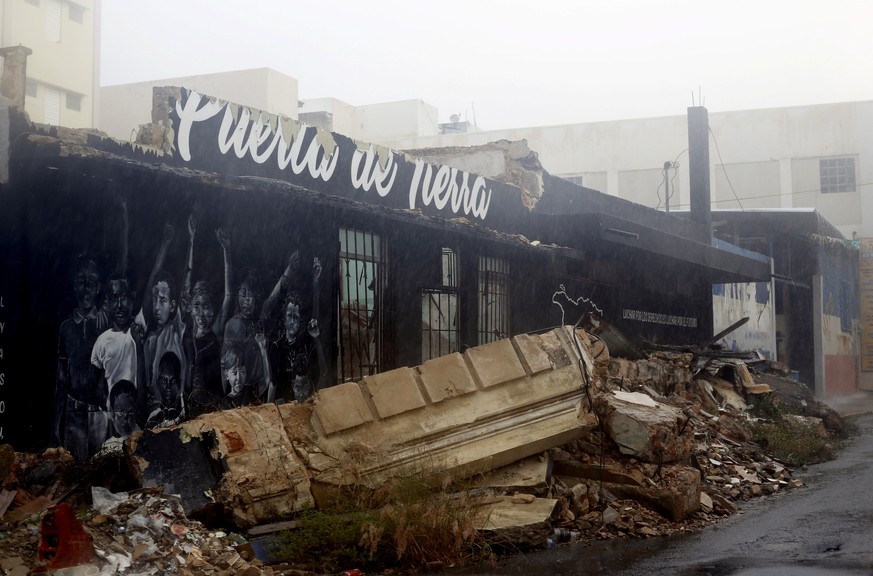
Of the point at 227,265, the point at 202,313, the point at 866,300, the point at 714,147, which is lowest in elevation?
the point at 202,313

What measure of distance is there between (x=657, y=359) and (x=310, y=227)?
315 inches

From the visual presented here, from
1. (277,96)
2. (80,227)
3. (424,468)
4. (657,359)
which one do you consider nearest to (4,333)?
(80,227)

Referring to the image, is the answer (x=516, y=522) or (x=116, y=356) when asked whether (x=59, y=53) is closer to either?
(x=116, y=356)

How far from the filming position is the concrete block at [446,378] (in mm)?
8211

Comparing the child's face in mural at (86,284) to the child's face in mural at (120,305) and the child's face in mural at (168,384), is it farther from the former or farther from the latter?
the child's face in mural at (168,384)

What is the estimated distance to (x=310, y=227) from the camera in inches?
405

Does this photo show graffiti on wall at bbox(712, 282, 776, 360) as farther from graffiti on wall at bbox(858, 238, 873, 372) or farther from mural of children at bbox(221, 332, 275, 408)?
mural of children at bbox(221, 332, 275, 408)

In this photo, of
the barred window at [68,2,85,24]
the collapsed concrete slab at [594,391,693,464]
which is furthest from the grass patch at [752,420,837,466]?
the barred window at [68,2,85,24]

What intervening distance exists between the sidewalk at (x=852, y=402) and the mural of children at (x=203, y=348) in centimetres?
1863

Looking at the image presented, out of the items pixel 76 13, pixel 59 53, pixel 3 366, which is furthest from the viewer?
pixel 76 13

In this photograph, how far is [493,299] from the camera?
44.9 ft

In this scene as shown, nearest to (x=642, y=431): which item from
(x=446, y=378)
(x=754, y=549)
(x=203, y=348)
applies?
(x=754, y=549)

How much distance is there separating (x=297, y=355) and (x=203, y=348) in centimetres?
143

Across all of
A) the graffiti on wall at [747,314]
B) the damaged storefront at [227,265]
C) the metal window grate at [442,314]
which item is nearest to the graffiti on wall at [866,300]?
the graffiti on wall at [747,314]
